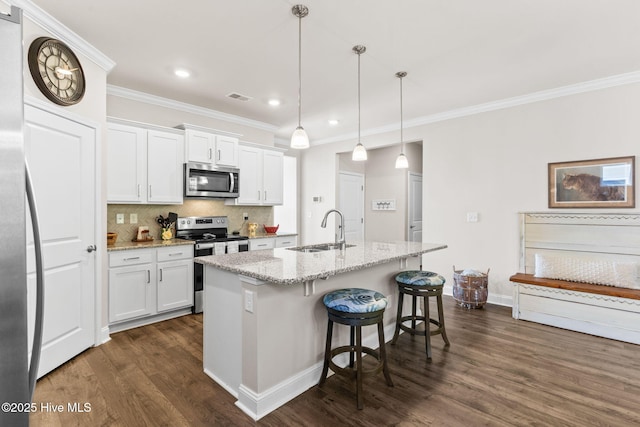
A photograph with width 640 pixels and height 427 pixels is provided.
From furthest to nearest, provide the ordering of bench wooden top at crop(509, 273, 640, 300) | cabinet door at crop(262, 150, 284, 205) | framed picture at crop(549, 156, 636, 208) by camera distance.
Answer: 1. cabinet door at crop(262, 150, 284, 205)
2. framed picture at crop(549, 156, 636, 208)
3. bench wooden top at crop(509, 273, 640, 300)

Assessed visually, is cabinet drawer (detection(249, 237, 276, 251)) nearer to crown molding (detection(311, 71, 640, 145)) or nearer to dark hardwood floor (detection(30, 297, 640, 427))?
dark hardwood floor (detection(30, 297, 640, 427))

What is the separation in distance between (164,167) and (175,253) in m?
1.11

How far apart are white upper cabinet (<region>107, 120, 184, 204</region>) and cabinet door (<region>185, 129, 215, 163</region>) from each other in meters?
0.10

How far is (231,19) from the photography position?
7.89ft

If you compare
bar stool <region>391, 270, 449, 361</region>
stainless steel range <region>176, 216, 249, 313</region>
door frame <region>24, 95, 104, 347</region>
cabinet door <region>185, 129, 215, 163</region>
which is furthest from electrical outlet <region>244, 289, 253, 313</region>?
cabinet door <region>185, 129, 215, 163</region>

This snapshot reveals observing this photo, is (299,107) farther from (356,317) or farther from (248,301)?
(356,317)

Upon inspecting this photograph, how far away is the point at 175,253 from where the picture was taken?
3658 millimetres

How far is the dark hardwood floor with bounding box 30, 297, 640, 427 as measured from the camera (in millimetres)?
1901

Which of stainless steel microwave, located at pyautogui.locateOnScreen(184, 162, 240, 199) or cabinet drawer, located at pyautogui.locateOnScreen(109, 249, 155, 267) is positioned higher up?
stainless steel microwave, located at pyautogui.locateOnScreen(184, 162, 240, 199)

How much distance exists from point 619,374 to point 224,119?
5.24 metres

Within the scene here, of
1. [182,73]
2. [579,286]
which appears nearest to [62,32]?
[182,73]

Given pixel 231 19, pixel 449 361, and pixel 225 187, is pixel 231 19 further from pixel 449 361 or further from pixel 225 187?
pixel 449 361

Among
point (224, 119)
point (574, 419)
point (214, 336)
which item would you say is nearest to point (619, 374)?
point (574, 419)

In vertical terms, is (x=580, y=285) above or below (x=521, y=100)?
below
